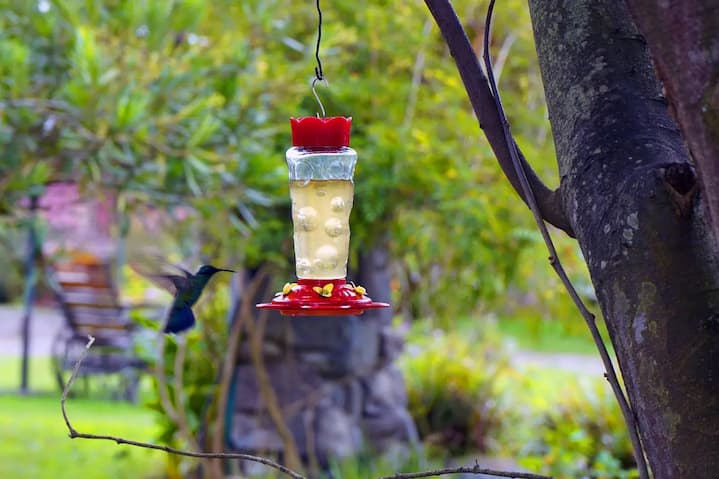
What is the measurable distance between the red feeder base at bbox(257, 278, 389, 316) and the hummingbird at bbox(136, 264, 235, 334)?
0.46 m

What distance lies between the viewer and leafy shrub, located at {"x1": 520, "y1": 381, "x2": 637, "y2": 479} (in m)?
4.45

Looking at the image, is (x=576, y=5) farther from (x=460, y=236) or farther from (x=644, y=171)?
(x=460, y=236)

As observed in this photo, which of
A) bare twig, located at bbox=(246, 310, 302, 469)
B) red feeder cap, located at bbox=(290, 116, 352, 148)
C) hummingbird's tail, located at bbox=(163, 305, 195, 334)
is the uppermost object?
red feeder cap, located at bbox=(290, 116, 352, 148)

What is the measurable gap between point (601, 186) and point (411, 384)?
502cm

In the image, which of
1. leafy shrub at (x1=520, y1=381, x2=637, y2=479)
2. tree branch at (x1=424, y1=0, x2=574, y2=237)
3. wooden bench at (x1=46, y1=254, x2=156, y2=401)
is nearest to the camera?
tree branch at (x1=424, y1=0, x2=574, y2=237)

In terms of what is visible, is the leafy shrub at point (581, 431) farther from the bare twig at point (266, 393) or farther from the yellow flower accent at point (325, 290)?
the yellow flower accent at point (325, 290)

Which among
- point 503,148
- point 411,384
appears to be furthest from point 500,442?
point 503,148

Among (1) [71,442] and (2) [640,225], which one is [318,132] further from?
(1) [71,442]

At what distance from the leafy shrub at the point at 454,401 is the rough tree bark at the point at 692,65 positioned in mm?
4949

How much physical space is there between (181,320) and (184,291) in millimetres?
74

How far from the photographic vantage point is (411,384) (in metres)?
5.87

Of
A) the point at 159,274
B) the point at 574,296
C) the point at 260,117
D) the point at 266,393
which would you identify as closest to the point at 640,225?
the point at 574,296

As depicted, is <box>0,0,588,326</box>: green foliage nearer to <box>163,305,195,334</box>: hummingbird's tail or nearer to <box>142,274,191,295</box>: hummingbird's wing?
<box>142,274,191,295</box>: hummingbird's wing

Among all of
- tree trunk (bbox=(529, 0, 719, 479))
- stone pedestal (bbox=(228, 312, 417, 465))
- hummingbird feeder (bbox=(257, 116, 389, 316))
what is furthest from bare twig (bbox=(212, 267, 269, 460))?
tree trunk (bbox=(529, 0, 719, 479))
